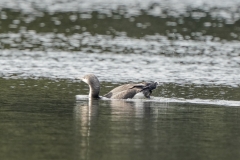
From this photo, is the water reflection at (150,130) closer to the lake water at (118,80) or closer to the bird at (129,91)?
the lake water at (118,80)

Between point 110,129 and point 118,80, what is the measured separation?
9041 mm

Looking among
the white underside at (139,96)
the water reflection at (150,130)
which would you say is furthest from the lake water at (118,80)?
the white underside at (139,96)

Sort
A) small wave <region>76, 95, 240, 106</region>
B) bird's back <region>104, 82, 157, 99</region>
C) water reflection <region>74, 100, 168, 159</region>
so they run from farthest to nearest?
bird's back <region>104, 82, 157, 99</region> < small wave <region>76, 95, 240, 106</region> < water reflection <region>74, 100, 168, 159</region>

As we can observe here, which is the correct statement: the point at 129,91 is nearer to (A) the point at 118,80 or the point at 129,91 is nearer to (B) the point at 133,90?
(B) the point at 133,90

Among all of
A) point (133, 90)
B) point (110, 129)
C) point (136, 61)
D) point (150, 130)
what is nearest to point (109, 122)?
point (110, 129)

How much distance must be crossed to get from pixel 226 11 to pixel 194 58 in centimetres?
2224

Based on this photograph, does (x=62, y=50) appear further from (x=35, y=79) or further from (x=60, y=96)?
(x=60, y=96)

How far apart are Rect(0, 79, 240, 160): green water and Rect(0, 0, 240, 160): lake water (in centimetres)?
2

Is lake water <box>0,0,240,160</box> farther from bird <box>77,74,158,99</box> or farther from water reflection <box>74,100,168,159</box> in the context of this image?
bird <box>77,74,158,99</box>

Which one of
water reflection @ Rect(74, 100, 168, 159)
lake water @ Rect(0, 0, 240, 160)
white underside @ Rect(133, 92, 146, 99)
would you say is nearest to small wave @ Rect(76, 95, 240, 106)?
lake water @ Rect(0, 0, 240, 160)

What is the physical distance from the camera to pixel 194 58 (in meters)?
30.7

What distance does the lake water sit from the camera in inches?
568

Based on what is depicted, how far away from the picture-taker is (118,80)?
24.9 metres

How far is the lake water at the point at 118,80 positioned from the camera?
14438 mm
